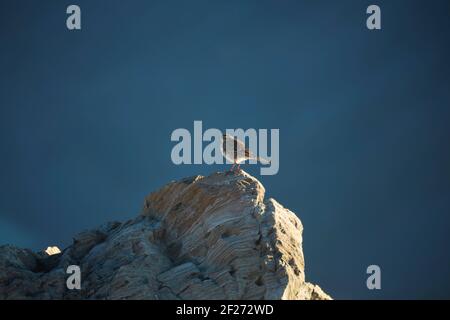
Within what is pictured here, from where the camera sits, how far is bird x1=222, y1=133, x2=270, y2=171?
41.5m

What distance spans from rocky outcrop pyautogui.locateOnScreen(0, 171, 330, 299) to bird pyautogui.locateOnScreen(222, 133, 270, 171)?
1.17 meters

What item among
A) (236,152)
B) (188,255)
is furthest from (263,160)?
(188,255)

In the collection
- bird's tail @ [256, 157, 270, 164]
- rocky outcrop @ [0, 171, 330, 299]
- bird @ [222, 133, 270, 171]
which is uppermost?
bird @ [222, 133, 270, 171]

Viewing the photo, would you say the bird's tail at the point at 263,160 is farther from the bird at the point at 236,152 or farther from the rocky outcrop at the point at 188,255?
the rocky outcrop at the point at 188,255

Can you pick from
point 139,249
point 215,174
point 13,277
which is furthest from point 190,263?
point 13,277

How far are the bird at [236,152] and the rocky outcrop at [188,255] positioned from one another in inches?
46.2

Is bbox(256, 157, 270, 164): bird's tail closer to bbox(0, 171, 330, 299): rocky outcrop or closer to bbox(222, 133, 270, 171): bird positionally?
bbox(222, 133, 270, 171): bird

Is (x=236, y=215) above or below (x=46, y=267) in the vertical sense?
above

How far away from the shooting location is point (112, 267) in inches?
1447

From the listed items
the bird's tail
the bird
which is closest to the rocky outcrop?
the bird

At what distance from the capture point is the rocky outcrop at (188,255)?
34781 mm
